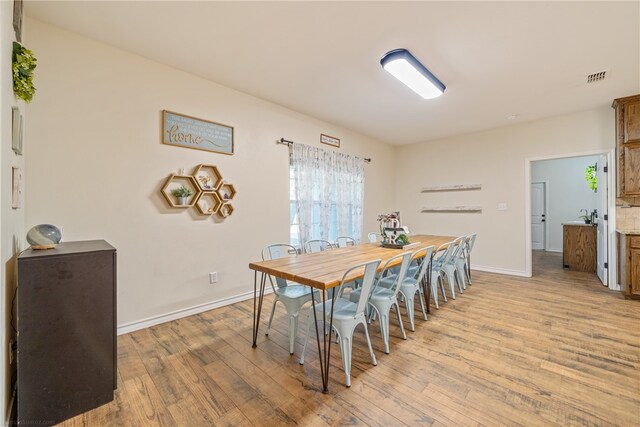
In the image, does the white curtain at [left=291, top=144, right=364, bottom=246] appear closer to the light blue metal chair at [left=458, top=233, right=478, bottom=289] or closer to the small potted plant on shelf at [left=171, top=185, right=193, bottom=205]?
the small potted plant on shelf at [left=171, top=185, right=193, bottom=205]

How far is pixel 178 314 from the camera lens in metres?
2.92

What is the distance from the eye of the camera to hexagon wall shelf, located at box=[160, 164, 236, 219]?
2.88m

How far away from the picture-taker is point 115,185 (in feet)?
8.32

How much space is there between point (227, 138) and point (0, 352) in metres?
2.61

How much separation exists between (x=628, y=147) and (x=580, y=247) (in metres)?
2.25

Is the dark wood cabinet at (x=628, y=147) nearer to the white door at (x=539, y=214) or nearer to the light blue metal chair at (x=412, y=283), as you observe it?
the light blue metal chair at (x=412, y=283)

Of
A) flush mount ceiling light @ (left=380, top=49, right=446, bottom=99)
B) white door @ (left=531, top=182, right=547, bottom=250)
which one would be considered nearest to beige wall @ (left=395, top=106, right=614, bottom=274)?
flush mount ceiling light @ (left=380, top=49, right=446, bottom=99)

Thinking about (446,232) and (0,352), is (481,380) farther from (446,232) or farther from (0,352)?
(446,232)

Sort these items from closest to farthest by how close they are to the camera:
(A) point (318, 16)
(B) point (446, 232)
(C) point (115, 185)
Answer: (A) point (318, 16) < (C) point (115, 185) < (B) point (446, 232)

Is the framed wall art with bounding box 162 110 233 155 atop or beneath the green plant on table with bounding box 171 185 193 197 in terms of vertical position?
atop

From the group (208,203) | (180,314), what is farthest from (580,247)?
(180,314)

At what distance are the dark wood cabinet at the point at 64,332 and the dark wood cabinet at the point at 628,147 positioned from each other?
18.8 feet

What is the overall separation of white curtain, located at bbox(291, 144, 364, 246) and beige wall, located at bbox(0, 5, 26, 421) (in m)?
2.87

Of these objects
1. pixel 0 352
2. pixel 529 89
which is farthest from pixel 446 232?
pixel 0 352
